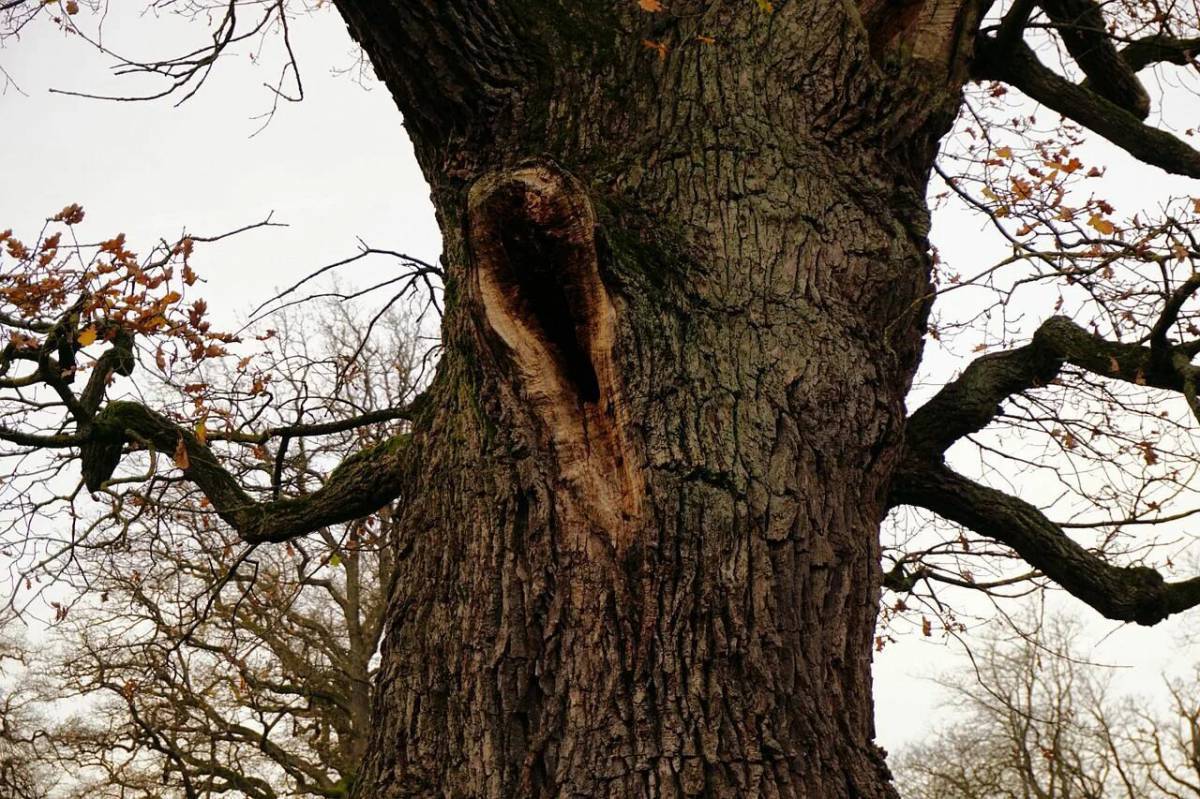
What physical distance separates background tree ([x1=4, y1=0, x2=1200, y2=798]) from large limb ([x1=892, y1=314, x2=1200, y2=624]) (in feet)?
0.04

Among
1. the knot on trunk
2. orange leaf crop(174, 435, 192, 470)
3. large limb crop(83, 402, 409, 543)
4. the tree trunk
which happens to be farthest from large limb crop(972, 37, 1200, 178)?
orange leaf crop(174, 435, 192, 470)

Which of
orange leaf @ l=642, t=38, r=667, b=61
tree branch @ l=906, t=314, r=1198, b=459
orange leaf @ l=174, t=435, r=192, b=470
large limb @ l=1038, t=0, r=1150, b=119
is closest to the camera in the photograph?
orange leaf @ l=642, t=38, r=667, b=61

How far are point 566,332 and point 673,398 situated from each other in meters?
0.35

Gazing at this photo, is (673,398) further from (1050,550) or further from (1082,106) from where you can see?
(1082,106)

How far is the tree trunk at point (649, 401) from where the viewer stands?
2.50m

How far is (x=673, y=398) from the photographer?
273 centimetres

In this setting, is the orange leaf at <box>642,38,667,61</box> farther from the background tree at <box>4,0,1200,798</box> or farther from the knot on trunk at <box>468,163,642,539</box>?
the knot on trunk at <box>468,163,642,539</box>

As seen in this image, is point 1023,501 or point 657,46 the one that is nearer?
point 657,46

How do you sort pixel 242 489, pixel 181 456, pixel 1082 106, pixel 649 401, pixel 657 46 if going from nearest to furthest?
1. pixel 649 401
2. pixel 657 46
3. pixel 181 456
4. pixel 242 489
5. pixel 1082 106

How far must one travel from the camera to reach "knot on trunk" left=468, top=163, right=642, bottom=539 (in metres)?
2.59

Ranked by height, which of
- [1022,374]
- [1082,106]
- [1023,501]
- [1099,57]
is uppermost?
[1099,57]

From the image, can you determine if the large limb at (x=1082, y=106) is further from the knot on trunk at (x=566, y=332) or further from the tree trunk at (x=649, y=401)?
the knot on trunk at (x=566, y=332)

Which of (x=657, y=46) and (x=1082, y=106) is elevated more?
(x=1082, y=106)

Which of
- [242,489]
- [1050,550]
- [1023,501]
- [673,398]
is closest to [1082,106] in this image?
[1023,501]
